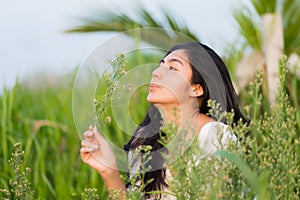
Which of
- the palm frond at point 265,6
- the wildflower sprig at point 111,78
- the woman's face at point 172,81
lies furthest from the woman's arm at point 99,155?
the palm frond at point 265,6

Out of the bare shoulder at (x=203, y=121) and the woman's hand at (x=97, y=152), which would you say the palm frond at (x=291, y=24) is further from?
the woman's hand at (x=97, y=152)

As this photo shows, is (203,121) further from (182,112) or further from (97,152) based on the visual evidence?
(97,152)

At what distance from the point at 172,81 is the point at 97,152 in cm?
35

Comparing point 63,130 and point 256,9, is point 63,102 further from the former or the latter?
point 256,9

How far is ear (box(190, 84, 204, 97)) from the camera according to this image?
217 cm

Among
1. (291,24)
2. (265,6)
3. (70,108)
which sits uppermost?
(265,6)

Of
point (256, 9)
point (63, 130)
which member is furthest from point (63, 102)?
point (256, 9)

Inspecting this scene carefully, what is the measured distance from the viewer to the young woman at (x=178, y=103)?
200 cm

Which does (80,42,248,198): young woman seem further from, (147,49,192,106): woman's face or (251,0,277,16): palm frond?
(251,0,277,16): palm frond

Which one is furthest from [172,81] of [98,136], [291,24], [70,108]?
[291,24]

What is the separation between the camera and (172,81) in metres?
2.08

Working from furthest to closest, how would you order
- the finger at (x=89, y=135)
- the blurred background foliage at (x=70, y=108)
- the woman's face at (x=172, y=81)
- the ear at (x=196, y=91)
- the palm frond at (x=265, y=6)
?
1. the palm frond at (x=265, y=6)
2. the blurred background foliage at (x=70, y=108)
3. the ear at (x=196, y=91)
4. the woman's face at (x=172, y=81)
5. the finger at (x=89, y=135)

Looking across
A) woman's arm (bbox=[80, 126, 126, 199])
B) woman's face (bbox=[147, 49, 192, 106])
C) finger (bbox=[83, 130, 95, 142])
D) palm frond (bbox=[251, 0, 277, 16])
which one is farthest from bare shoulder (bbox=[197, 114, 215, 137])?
palm frond (bbox=[251, 0, 277, 16])

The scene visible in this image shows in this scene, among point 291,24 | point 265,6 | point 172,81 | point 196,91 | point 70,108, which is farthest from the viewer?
point 291,24
